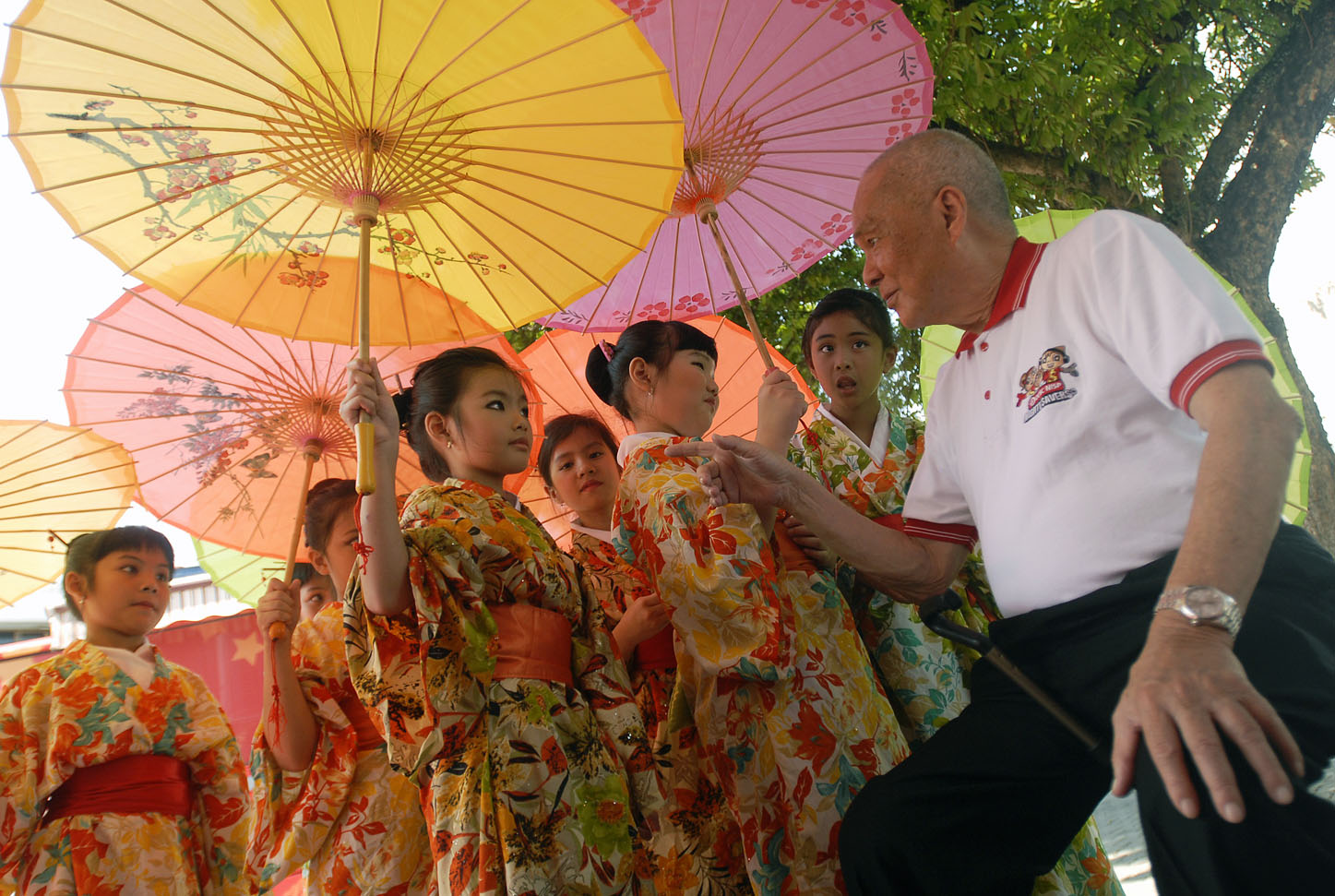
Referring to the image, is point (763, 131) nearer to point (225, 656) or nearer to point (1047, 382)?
point (1047, 382)

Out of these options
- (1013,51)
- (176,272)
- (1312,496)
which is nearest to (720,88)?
(176,272)

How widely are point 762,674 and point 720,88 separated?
83.9 inches

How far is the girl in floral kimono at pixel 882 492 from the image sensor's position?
111 inches

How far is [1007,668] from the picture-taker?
1872mm

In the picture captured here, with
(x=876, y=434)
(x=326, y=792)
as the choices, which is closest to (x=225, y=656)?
(x=326, y=792)

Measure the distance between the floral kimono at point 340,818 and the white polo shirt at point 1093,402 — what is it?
7.32 ft

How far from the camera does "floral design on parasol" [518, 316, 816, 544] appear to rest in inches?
170

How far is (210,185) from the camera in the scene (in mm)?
2580

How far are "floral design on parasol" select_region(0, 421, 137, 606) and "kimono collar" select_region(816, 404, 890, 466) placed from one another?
10.9 ft

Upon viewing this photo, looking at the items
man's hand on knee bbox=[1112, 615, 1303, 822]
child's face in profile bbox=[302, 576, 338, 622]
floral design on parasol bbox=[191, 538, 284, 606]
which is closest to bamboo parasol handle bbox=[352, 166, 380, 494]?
man's hand on knee bbox=[1112, 615, 1303, 822]

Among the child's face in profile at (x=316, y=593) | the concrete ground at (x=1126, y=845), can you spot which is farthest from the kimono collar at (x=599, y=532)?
the concrete ground at (x=1126, y=845)

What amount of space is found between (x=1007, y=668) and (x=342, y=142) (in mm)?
2145

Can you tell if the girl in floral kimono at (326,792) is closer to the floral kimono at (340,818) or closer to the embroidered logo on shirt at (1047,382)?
the floral kimono at (340,818)

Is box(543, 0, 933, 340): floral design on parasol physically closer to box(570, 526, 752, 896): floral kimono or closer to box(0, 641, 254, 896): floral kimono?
box(570, 526, 752, 896): floral kimono
